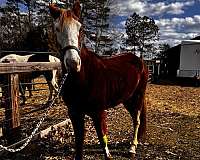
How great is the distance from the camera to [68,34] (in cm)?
376

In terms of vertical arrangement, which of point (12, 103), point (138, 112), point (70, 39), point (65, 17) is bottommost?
point (138, 112)

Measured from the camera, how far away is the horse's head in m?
3.64

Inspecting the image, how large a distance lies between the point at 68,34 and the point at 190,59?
65.5ft

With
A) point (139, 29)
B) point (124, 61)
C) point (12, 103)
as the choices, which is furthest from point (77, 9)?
point (139, 29)

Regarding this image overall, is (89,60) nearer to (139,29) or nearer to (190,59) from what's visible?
(190,59)

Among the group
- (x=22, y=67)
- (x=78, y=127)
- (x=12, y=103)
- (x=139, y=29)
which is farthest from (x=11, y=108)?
(x=139, y=29)

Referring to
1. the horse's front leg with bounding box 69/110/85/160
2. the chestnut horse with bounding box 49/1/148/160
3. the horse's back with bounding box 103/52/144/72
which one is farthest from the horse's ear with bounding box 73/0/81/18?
the horse's front leg with bounding box 69/110/85/160

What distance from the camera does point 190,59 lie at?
2261 centimetres

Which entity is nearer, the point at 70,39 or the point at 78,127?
the point at 70,39

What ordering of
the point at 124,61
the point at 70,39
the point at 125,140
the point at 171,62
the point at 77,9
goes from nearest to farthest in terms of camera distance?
the point at 70,39
the point at 77,9
the point at 124,61
the point at 125,140
the point at 171,62

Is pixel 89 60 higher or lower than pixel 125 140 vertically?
higher

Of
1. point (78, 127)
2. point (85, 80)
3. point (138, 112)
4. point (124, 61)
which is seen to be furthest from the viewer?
point (138, 112)

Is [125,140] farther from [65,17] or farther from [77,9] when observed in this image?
[65,17]

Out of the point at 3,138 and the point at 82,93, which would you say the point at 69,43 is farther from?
the point at 3,138
